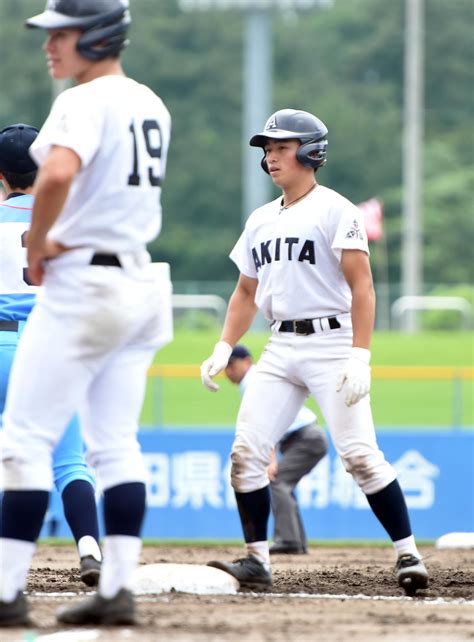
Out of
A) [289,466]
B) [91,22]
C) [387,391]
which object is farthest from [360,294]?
[387,391]

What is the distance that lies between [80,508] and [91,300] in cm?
184

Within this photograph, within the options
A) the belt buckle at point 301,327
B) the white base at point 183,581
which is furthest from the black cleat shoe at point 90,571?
the belt buckle at point 301,327

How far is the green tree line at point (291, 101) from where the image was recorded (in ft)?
172

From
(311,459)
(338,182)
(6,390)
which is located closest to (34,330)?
(6,390)

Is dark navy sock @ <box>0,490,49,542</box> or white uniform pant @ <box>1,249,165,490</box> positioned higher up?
white uniform pant @ <box>1,249,165,490</box>

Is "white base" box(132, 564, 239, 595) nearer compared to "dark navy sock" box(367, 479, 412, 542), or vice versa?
"white base" box(132, 564, 239, 595)

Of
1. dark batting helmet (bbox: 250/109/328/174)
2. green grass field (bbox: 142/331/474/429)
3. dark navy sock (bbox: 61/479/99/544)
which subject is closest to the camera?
dark navy sock (bbox: 61/479/99/544)

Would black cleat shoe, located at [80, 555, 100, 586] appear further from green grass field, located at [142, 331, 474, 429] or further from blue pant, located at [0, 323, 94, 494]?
green grass field, located at [142, 331, 474, 429]

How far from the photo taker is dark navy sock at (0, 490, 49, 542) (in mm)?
4965

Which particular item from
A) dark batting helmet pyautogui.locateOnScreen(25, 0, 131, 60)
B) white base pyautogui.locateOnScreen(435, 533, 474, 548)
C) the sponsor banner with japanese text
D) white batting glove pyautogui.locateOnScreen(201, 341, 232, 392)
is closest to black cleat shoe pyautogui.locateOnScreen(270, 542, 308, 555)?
white base pyautogui.locateOnScreen(435, 533, 474, 548)

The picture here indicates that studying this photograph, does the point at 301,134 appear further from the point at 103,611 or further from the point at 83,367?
the point at 103,611

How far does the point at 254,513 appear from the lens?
257 inches

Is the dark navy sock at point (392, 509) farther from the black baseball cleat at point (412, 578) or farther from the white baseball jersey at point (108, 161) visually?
the white baseball jersey at point (108, 161)

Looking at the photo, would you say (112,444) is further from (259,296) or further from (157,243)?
(157,243)
